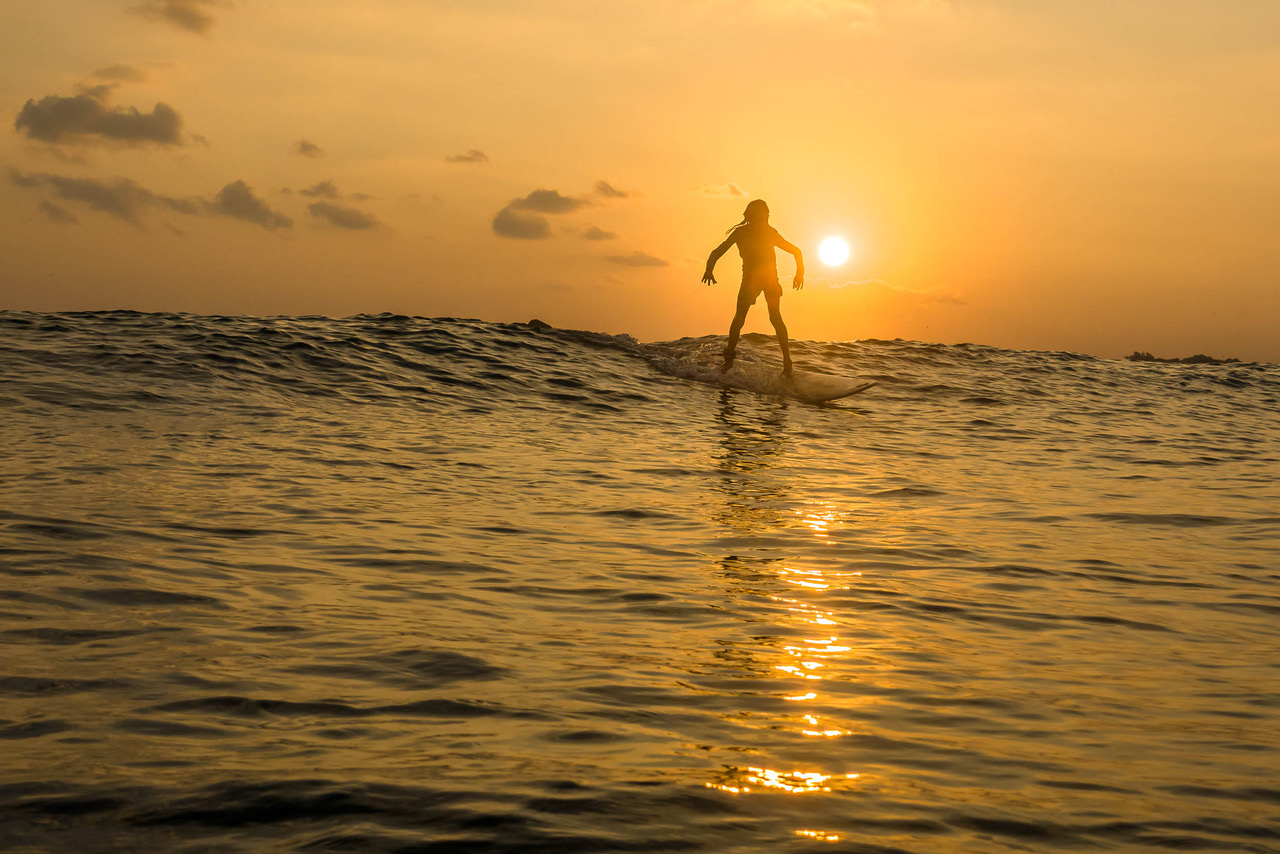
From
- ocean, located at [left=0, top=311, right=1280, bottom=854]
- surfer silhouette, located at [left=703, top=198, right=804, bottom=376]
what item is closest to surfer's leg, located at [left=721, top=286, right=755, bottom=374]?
surfer silhouette, located at [left=703, top=198, right=804, bottom=376]

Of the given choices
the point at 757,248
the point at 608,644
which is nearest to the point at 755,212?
the point at 757,248

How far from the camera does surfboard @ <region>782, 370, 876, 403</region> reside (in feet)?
57.4

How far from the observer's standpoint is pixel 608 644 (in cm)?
436

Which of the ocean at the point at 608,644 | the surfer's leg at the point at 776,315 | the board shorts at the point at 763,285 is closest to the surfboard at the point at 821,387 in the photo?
the surfer's leg at the point at 776,315

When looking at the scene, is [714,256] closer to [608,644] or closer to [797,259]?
[797,259]

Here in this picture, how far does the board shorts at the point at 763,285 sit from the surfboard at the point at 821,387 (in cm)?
181

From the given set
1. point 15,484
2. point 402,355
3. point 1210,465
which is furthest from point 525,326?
point 15,484

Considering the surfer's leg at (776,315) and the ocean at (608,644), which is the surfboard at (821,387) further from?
the ocean at (608,644)

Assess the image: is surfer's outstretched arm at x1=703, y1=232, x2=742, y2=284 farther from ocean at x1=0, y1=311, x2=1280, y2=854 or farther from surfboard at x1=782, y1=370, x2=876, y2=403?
ocean at x1=0, y1=311, x2=1280, y2=854

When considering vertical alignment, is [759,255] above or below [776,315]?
above

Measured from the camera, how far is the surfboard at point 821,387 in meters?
17.5

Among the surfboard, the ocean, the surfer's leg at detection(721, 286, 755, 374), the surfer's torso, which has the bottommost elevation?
the ocean

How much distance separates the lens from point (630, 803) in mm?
2799

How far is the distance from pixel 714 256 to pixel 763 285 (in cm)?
98
